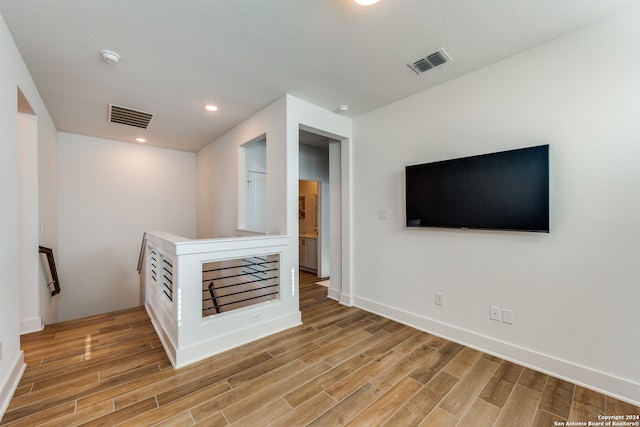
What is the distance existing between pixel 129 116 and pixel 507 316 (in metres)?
5.11

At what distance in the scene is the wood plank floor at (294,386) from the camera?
5.50 ft

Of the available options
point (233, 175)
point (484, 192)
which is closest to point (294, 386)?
point (484, 192)

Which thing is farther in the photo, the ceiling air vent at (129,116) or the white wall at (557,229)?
the ceiling air vent at (129,116)

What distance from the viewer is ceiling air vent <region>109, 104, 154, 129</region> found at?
3.46 meters

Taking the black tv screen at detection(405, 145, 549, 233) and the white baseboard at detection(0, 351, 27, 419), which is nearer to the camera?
A: the white baseboard at detection(0, 351, 27, 419)

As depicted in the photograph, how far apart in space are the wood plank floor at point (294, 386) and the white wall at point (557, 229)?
284 mm

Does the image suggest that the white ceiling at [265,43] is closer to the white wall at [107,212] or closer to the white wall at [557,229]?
the white wall at [557,229]

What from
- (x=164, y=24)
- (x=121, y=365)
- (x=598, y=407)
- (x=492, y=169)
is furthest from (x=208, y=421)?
(x=492, y=169)

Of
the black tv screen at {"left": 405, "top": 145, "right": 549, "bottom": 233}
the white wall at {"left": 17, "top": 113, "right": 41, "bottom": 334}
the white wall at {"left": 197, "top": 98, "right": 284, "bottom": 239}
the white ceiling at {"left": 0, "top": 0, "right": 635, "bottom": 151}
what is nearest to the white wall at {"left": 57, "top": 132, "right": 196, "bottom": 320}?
the white wall at {"left": 197, "top": 98, "right": 284, "bottom": 239}

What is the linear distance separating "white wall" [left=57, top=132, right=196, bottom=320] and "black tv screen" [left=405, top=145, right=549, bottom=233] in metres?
4.97

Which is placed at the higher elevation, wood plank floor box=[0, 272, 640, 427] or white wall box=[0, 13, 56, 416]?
white wall box=[0, 13, 56, 416]

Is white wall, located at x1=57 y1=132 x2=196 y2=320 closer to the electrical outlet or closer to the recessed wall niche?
the recessed wall niche

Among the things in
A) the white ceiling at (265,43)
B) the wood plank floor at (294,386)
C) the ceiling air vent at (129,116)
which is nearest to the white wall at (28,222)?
the wood plank floor at (294,386)

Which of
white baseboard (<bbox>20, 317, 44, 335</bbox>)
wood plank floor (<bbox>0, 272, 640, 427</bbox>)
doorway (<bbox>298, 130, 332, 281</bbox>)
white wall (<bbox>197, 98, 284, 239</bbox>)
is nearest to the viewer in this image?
wood plank floor (<bbox>0, 272, 640, 427</bbox>)
